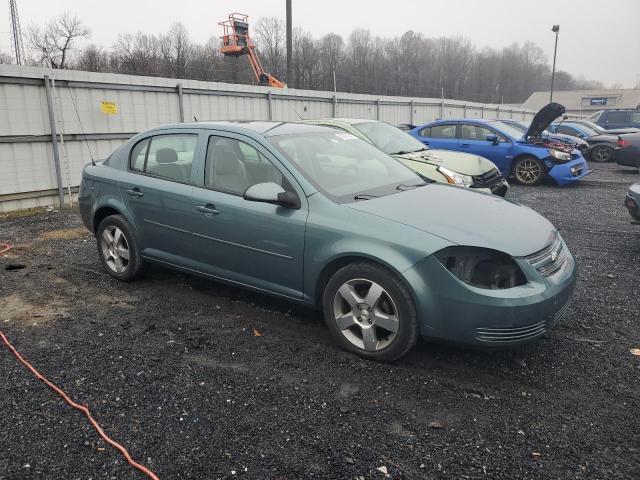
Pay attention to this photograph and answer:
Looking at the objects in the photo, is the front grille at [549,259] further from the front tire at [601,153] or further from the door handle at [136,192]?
the front tire at [601,153]

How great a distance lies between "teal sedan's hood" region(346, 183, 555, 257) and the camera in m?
3.22

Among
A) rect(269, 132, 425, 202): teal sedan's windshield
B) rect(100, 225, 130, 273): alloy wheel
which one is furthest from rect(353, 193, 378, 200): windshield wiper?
rect(100, 225, 130, 273): alloy wheel

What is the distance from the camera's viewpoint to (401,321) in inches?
127

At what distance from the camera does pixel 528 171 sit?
37.6 feet

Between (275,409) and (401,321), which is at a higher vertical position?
(401,321)

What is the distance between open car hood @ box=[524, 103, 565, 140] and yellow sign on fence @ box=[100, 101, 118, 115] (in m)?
8.70

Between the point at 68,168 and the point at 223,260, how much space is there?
6.75 m

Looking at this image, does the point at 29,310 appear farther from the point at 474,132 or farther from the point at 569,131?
the point at 569,131

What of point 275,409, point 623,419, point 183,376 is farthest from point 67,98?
point 623,419

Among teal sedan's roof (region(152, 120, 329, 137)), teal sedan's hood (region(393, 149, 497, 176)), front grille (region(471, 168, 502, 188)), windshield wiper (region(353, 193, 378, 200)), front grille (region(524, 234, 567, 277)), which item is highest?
teal sedan's roof (region(152, 120, 329, 137))

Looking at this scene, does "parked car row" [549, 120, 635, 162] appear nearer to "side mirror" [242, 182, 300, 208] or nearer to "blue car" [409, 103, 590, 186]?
"blue car" [409, 103, 590, 186]

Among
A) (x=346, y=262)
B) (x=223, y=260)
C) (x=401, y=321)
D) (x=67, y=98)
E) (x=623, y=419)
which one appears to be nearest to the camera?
(x=623, y=419)

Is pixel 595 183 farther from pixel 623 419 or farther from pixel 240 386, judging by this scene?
pixel 240 386

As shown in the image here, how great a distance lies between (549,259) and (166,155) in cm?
334
